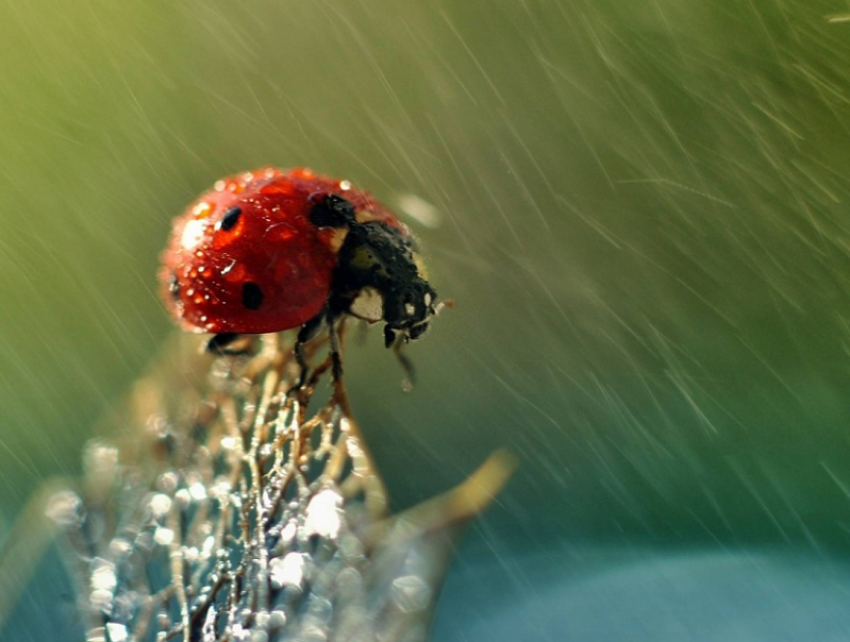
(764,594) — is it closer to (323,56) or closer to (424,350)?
(424,350)

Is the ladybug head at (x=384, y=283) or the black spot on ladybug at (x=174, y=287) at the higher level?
the black spot on ladybug at (x=174, y=287)

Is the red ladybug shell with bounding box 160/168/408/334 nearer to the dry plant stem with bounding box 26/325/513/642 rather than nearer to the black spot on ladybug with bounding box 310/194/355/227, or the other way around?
the black spot on ladybug with bounding box 310/194/355/227

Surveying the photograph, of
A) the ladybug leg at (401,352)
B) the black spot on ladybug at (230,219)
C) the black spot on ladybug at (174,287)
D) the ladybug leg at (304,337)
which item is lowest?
the ladybug leg at (401,352)

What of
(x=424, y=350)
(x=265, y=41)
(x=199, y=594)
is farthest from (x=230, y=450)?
(x=265, y=41)

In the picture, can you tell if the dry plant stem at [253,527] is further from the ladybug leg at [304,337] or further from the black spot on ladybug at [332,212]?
the black spot on ladybug at [332,212]

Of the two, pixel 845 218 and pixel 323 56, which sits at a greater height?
pixel 323 56

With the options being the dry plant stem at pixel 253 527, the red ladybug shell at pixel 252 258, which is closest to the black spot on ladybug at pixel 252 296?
the red ladybug shell at pixel 252 258
